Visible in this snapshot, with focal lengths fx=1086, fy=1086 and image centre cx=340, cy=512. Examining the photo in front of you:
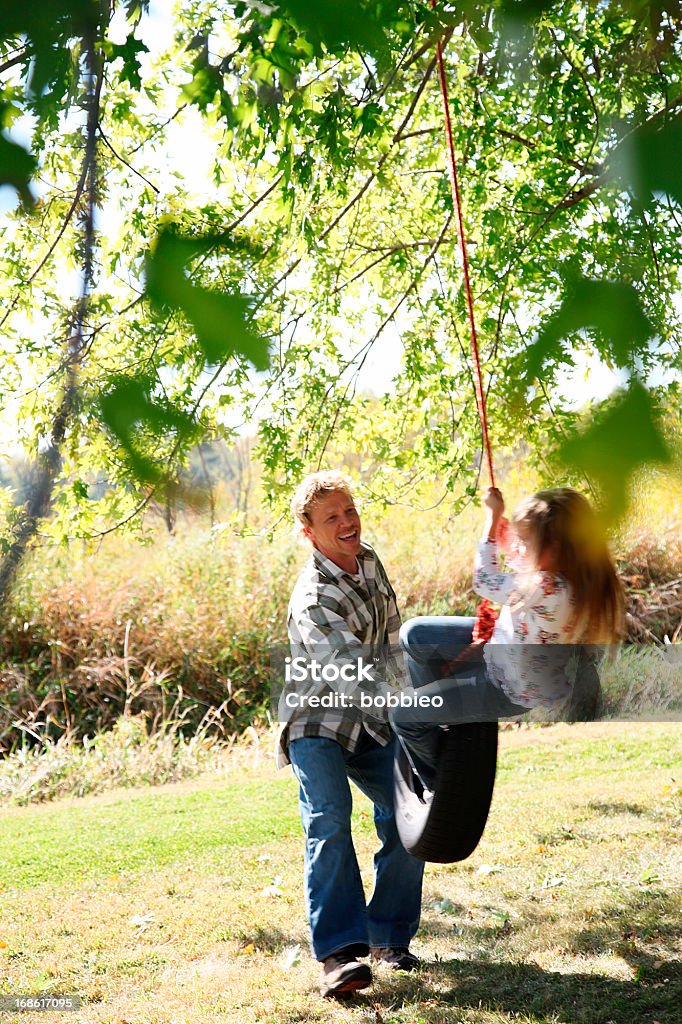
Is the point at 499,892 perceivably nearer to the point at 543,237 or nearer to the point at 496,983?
the point at 496,983

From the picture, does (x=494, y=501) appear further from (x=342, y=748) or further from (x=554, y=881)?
(x=554, y=881)

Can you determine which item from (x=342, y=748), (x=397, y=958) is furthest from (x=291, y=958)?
(x=342, y=748)

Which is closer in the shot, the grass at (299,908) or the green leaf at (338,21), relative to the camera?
the green leaf at (338,21)

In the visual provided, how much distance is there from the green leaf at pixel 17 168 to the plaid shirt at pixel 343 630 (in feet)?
7.11

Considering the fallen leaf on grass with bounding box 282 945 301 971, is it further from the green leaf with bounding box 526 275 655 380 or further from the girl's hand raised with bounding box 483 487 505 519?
the green leaf with bounding box 526 275 655 380

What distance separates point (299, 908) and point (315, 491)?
1.91 metres

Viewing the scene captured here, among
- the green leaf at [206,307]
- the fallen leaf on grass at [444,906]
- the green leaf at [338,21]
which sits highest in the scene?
the green leaf at [338,21]

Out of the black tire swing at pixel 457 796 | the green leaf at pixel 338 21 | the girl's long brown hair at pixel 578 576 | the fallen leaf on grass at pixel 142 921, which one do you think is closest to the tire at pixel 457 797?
the black tire swing at pixel 457 796

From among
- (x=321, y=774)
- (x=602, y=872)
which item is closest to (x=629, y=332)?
(x=321, y=774)

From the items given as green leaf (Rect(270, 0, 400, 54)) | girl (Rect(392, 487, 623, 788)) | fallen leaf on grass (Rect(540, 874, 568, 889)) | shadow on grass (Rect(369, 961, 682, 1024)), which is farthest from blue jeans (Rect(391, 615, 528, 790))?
green leaf (Rect(270, 0, 400, 54))

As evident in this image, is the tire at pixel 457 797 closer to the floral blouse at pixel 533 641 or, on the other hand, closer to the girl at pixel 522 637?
the girl at pixel 522 637

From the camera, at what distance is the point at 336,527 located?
3367 mm

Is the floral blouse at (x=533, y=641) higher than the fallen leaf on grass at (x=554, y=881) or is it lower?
higher

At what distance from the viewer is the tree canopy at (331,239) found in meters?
1.21
